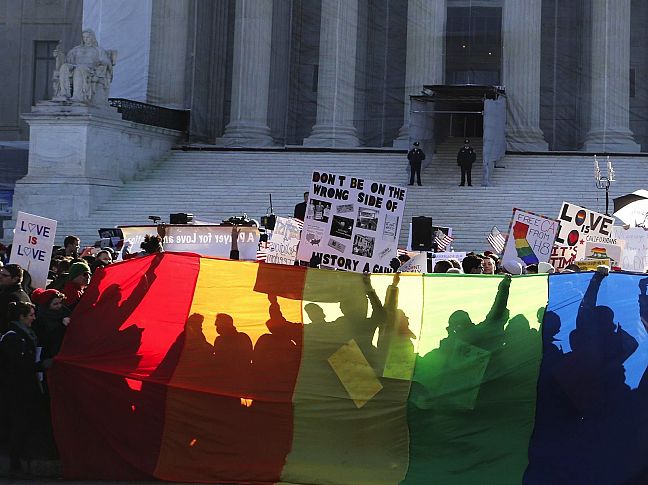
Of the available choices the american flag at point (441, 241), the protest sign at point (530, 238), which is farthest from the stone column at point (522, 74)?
the protest sign at point (530, 238)

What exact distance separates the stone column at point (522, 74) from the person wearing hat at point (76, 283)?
2796 centimetres

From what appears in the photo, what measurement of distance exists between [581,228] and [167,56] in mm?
26476

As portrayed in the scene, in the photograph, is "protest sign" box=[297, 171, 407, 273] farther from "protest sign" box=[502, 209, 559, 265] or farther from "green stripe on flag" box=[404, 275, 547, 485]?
"green stripe on flag" box=[404, 275, 547, 485]

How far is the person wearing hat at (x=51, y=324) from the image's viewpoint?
430 inches

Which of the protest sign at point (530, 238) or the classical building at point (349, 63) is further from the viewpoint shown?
the classical building at point (349, 63)

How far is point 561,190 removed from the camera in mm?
33625

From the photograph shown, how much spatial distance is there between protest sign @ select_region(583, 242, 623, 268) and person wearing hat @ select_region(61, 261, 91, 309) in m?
A: 6.69

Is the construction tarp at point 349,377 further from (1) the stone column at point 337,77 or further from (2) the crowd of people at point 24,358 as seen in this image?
(1) the stone column at point 337,77

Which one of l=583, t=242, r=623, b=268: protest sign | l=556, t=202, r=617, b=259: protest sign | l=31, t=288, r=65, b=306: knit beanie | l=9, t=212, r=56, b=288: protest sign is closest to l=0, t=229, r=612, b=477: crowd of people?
l=31, t=288, r=65, b=306: knit beanie

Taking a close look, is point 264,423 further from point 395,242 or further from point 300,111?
point 300,111

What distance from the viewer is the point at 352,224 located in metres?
14.1

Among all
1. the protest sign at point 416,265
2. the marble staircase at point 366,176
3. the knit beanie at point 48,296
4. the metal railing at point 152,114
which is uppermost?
the metal railing at point 152,114

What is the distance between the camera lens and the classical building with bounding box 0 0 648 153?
129ft

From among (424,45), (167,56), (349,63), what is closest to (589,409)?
(424,45)
